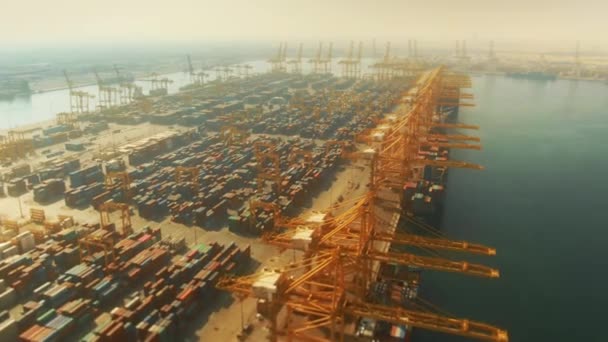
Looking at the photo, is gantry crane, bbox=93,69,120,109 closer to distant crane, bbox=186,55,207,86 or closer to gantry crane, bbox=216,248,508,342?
distant crane, bbox=186,55,207,86

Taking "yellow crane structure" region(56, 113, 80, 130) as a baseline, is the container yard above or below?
below

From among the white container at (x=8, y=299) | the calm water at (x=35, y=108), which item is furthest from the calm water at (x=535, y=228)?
the white container at (x=8, y=299)

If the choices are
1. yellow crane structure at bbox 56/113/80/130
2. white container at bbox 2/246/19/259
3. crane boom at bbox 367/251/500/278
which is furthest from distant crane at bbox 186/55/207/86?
crane boom at bbox 367/251/500/278

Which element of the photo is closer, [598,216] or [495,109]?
[598,216]

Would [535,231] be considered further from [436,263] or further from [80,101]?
[80,101]

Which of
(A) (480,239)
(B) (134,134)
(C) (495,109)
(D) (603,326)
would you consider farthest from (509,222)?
(C) (495,109)

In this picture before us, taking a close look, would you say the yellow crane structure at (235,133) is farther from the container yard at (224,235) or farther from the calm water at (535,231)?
the calm water at (535,231)

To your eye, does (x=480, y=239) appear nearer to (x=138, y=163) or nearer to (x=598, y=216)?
(x=598, y=216)
